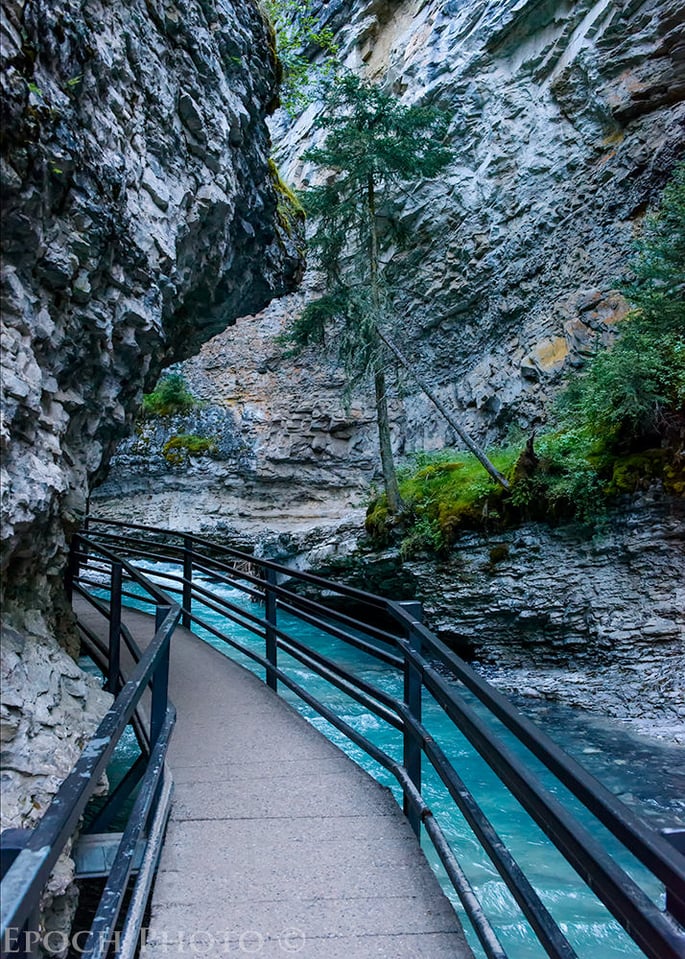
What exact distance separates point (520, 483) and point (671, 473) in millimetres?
2342

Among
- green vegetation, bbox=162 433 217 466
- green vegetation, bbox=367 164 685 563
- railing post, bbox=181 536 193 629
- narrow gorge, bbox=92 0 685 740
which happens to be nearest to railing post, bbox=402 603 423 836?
railing post, bbox=181 536 193 629

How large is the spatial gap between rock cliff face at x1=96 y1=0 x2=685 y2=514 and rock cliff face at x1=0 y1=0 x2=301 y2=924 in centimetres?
924

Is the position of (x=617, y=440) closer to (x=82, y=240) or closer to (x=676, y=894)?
(x=82, y=240)

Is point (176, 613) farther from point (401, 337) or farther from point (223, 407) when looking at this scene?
point (223, 407)

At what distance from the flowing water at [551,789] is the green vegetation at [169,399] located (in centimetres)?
1570

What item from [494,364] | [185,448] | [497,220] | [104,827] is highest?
[497,220]

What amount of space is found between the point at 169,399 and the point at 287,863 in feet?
73.0

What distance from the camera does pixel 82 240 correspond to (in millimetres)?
4168

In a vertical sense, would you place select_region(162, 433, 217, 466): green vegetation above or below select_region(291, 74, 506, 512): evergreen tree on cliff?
below

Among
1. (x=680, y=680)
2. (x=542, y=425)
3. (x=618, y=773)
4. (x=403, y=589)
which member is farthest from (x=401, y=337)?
(x=618, y=773)

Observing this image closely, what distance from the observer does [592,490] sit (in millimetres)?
9391

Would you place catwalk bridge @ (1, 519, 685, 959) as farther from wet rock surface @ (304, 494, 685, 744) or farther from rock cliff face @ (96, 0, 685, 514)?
rock cliff face @ (96, 0, 685, 514)

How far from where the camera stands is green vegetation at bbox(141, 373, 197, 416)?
23.2 m

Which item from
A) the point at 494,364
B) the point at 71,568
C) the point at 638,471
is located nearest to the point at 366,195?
the point at 494,364
